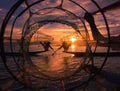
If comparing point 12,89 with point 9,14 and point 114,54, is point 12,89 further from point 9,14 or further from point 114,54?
point 114,54

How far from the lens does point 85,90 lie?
779cm

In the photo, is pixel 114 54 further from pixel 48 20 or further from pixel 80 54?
pixel 48 20

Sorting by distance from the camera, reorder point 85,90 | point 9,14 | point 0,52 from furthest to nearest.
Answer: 1. point 85,90
2. point 0,52
3. point 9,14

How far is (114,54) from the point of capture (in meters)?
25.6

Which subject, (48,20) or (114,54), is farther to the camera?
(114,54)

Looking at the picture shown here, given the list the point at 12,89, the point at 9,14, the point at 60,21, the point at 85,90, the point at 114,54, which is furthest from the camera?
the point at 114,54

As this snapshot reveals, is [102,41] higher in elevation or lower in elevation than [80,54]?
higher

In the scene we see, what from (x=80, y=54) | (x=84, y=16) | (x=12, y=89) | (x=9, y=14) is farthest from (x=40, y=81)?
(x=80, y=54)

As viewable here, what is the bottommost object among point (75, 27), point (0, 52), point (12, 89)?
point (12, 89)

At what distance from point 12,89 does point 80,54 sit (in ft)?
68.5

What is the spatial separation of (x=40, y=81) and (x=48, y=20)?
3049 mm

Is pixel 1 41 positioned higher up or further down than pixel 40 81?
higher up

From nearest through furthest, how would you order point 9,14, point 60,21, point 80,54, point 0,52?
point 9,14 < point 0,52 < point 60,21 < point 80,54

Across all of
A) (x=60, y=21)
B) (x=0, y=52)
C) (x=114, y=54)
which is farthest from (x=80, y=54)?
(x=0, y=52)
